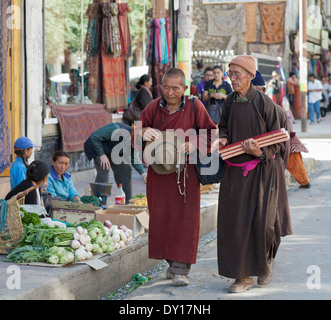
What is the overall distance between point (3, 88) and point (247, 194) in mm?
4868

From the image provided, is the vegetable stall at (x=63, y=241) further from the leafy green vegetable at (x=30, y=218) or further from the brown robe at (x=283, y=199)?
the brown robe at (x=283, y=199)

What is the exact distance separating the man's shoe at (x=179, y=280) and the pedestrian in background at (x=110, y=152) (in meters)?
2.63

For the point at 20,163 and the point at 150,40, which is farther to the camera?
the point at 150,40

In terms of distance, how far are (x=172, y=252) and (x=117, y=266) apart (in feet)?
1.96

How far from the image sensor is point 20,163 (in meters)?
7.47

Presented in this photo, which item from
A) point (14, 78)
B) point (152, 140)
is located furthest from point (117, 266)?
point (14, 78)

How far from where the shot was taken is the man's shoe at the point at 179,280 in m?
6.06

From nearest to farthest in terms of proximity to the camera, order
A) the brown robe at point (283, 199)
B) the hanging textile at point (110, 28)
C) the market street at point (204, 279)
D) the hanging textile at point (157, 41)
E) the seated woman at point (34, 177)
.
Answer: the market street at point (204, 279) → the brown robe at point (283, 199) → the seated woman at point (34, 177) → the hanging textile at point (110, 28) → the hanging textile at point (157, 41)

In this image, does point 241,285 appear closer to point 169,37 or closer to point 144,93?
point 144,93

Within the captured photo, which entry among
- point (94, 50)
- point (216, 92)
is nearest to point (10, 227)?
point (216, 92)

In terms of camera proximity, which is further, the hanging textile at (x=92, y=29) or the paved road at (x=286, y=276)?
the hanging textile at (x=92, y=29)

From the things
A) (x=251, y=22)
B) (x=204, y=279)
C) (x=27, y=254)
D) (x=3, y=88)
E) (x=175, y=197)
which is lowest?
(x=204, y=279)

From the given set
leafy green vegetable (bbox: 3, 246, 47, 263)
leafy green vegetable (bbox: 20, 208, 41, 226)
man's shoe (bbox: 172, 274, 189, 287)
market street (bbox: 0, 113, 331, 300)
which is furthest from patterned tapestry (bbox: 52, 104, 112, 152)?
man's shoe (bbox: 172, 274, 189, 287)

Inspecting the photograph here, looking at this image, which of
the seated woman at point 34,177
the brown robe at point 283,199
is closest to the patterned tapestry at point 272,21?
the brown robe at point 283,199
